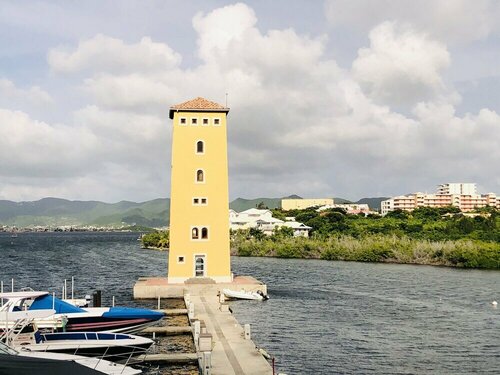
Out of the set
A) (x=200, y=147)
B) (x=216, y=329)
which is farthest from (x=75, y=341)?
(x=200, y=147)

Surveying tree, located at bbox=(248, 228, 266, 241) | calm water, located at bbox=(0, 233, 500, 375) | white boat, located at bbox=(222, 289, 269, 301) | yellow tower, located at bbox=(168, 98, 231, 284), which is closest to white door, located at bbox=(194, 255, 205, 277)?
yellow tower, located at bbox=(168, 98, 231, 284)

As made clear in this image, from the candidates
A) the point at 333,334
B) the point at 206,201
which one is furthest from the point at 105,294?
the point at 333,334

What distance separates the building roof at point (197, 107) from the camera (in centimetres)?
→ 4859

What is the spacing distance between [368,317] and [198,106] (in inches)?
874

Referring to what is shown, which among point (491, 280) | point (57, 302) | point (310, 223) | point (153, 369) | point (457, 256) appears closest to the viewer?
point (153, 369)

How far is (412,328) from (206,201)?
66.4 ft

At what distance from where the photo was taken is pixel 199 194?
1908 inches

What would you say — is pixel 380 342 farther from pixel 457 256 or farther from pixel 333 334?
pixel 457 256

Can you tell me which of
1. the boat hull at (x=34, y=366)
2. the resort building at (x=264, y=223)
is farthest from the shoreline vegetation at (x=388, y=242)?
the boat hull at (x=34, y=366)

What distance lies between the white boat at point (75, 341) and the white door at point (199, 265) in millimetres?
22937

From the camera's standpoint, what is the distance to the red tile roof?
159ft

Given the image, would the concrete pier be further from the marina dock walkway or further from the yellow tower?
the yellow tower

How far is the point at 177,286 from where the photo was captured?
148 feet

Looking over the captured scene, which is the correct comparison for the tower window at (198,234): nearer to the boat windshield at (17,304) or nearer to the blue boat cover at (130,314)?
the blue boat cover at (130,314)
